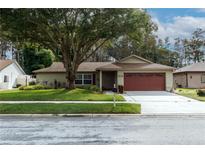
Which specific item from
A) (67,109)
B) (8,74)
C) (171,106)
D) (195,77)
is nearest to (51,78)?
(8,74)

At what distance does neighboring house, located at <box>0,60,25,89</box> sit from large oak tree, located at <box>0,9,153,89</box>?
32.5 ft

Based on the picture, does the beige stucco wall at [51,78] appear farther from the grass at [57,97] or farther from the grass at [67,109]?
the grass at [67,109]

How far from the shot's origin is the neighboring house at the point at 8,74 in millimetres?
35391

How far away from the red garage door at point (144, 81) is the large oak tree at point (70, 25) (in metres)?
A: 5.92

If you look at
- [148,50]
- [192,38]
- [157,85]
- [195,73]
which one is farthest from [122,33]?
[192,38]

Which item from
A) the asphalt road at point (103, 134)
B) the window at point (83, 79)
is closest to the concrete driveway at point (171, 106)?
the asphalt road at point (103, 134)

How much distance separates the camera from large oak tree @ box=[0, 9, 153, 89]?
75.6 ft

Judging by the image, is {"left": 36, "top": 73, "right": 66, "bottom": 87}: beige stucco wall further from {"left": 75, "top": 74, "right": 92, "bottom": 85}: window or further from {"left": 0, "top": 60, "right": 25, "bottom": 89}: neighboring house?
{"left": 0, "top": 60, "right": 25, "bottom": 89}: neighboring house

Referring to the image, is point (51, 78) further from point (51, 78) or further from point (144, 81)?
point (144, 81)

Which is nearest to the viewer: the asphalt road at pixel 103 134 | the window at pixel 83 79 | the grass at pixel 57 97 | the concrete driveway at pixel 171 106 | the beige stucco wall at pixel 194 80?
the asphalt road at pixel 103 134

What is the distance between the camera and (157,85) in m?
30.5

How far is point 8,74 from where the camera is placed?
37.1 meters

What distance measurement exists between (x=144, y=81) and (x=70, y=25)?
9798mm

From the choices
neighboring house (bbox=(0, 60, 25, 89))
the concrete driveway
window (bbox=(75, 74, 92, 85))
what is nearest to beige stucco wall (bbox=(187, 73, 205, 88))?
window (bbox=(75, 74, 92, 85))
